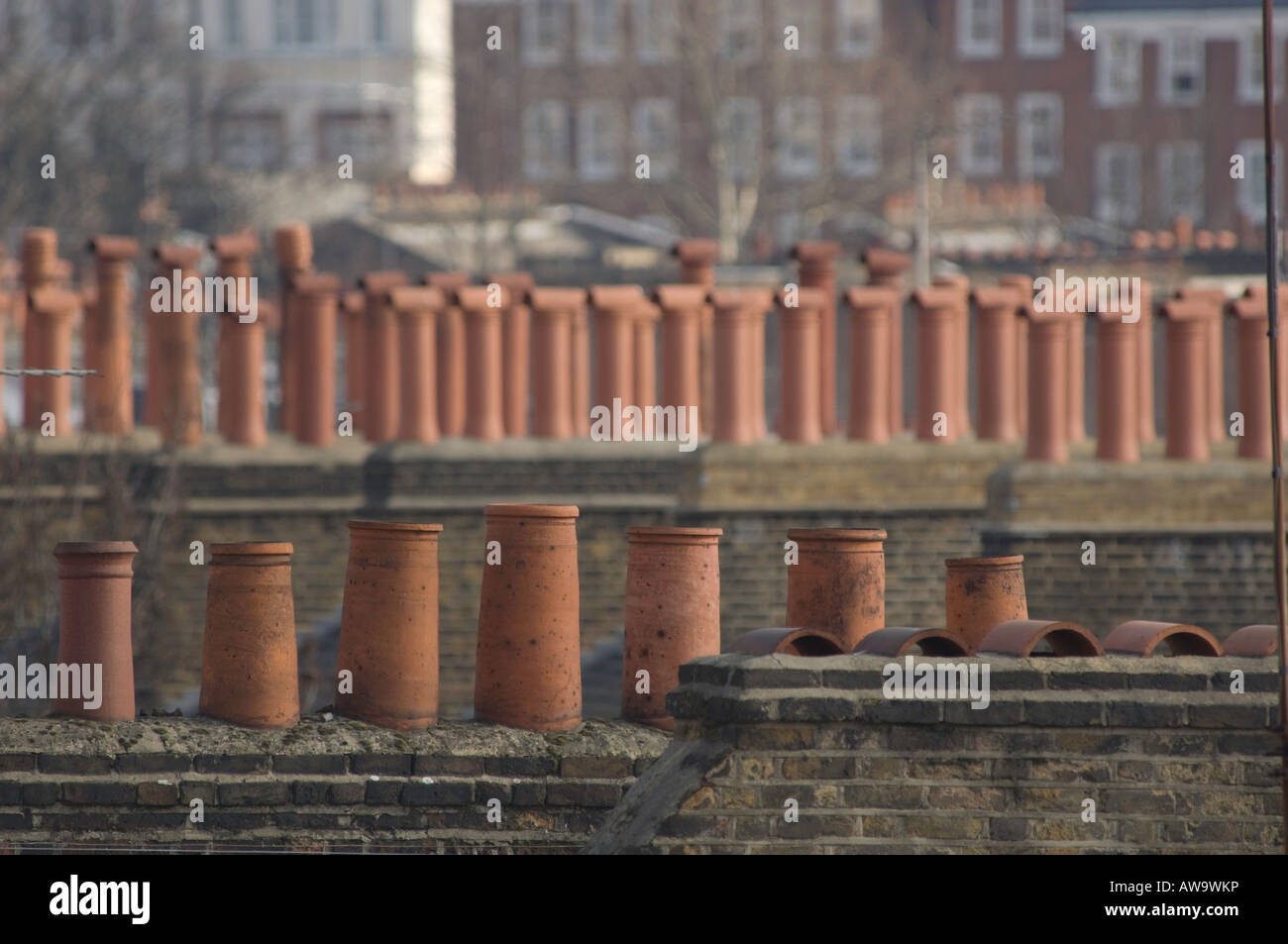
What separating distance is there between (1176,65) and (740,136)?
10.4 metres

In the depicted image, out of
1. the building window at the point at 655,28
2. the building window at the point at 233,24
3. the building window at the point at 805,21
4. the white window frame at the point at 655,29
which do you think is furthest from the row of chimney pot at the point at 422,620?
the building window at the point at 233,24

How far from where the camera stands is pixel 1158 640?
880 cm

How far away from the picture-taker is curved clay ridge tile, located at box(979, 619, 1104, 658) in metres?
8.33

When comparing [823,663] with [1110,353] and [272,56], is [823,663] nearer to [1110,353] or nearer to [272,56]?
[1110,353]

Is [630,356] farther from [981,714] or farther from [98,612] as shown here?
[981,714]

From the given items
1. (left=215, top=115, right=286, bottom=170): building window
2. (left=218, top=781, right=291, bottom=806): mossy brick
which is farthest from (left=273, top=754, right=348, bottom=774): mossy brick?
(left=215, top=115, right=286, bottom=170): building window

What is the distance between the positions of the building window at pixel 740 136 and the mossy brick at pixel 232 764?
3704 centimetres

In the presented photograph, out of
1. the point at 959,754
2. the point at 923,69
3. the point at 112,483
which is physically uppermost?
the point at 923,69

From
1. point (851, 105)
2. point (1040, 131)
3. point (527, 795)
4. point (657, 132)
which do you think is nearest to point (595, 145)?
point (657, 132)

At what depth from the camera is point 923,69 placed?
55.2m

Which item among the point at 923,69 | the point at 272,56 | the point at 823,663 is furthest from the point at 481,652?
the point at 272,56

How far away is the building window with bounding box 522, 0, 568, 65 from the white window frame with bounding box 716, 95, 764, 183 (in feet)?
21.3

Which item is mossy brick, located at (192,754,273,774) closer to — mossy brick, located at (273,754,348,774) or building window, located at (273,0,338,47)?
mossy brick, located at (273,754,348,774)
